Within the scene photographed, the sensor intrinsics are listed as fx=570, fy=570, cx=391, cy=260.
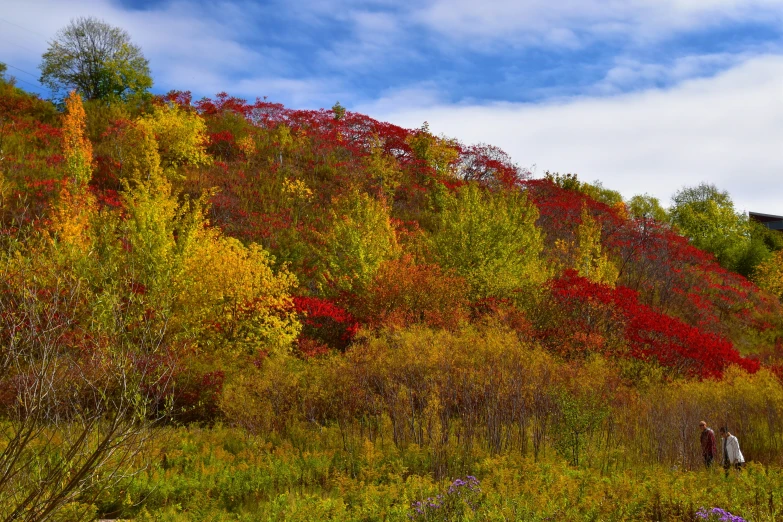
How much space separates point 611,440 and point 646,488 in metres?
4.72

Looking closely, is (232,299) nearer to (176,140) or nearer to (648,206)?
(176,140)

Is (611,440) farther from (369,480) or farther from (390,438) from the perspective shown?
(369,480)

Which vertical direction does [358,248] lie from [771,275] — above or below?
below

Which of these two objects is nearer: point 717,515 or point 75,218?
point 717,515

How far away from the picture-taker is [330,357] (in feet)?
54.3

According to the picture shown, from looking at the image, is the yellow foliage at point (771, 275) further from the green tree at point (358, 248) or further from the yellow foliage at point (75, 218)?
the yellow foliage at point (75, 218)

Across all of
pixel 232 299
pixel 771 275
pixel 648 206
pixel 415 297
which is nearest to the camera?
pixel 232 299

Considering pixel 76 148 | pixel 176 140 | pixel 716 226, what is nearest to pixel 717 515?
pixel 76 148

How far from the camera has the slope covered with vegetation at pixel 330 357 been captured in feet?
23.5

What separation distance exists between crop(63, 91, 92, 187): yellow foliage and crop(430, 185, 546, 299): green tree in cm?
1820

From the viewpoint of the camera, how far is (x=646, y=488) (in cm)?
1028

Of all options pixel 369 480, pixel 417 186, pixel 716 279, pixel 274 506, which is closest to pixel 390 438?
pixel 369 480

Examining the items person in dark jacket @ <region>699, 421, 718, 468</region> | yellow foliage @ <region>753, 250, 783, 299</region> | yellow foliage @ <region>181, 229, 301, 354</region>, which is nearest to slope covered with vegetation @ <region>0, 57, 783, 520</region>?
yellow foliage @ <region>181, 229, 301, 354</region>

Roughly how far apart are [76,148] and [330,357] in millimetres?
22017
